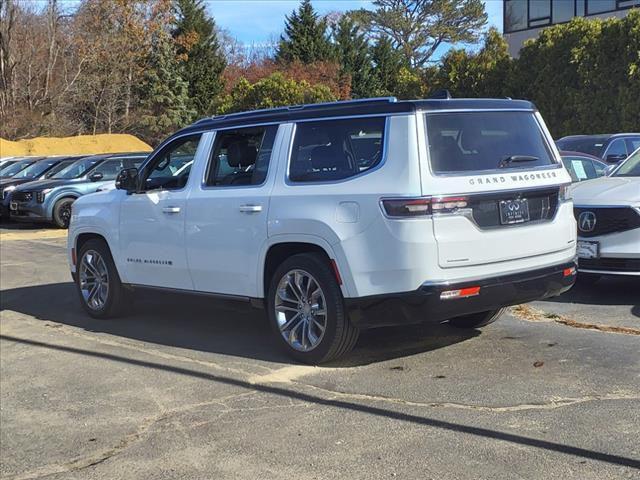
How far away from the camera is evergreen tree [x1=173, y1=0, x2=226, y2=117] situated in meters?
50.5

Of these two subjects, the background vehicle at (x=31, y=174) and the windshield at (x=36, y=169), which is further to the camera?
the windshield at (x=36, y=169)

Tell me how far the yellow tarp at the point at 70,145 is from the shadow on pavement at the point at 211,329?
29817 millimetres

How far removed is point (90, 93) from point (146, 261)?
4340cm

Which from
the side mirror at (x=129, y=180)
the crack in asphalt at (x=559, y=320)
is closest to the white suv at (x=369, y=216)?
the side mirror at (x=129, y=180)

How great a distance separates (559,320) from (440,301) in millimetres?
2424

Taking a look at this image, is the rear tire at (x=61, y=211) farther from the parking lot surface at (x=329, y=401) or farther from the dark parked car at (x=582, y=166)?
the dark parked car at (x=582, y=166)

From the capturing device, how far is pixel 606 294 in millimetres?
7965

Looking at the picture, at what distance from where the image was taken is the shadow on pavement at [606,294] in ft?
24.8

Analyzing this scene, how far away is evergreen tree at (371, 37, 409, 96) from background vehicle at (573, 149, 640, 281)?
1807 inches

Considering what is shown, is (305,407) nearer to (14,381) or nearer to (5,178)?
(14,381)

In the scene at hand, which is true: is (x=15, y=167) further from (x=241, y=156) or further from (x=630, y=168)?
(x=630, y=168)

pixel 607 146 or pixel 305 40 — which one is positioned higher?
pixel 305 40

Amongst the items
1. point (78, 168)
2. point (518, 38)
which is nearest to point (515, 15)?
point (518, 38)

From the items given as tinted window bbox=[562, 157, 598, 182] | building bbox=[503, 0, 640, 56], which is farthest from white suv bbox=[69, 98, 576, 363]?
building bbox=[503, 0, 640, 56]
